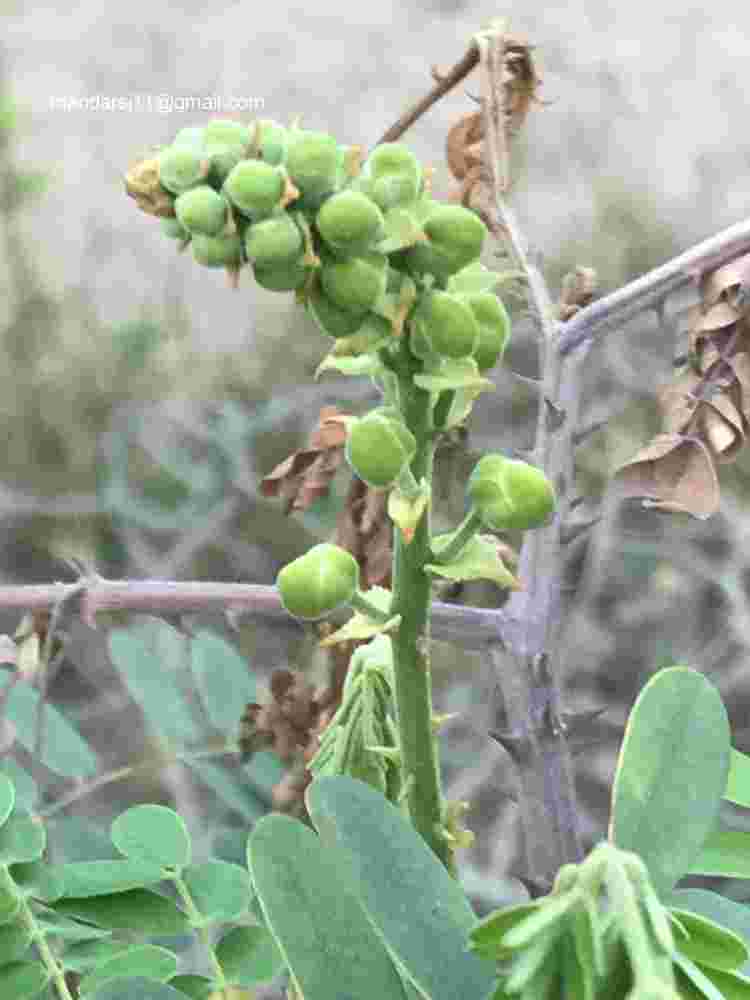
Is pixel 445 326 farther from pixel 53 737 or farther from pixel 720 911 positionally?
pixel 53 737

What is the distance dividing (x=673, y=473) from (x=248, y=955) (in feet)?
0.60

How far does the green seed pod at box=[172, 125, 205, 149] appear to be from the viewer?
25 centimetres

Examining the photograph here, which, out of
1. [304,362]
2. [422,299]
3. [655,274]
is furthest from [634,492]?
[304,362]

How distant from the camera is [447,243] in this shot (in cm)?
25

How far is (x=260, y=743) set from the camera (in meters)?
Answer: 0.52

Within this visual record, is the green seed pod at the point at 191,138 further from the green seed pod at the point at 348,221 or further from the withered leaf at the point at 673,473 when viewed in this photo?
the withered leaf at the point at 673,473

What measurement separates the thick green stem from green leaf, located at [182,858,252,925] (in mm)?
106

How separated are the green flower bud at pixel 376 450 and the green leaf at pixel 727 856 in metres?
0.17

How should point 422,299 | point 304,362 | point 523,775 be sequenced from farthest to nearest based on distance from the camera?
point 304,362
point 523,775
point 422,299

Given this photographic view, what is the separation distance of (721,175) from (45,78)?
70 centimetres

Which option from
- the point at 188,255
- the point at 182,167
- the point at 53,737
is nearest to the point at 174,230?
the point at 182,167

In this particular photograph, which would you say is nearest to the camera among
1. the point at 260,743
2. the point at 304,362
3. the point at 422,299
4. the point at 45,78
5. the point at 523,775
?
the point at 422,299

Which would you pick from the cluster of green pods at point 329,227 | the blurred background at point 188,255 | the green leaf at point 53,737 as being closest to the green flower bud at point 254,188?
the cluster of green pods at point 329,227

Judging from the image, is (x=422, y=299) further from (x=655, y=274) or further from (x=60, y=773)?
(x=60, y=773)
